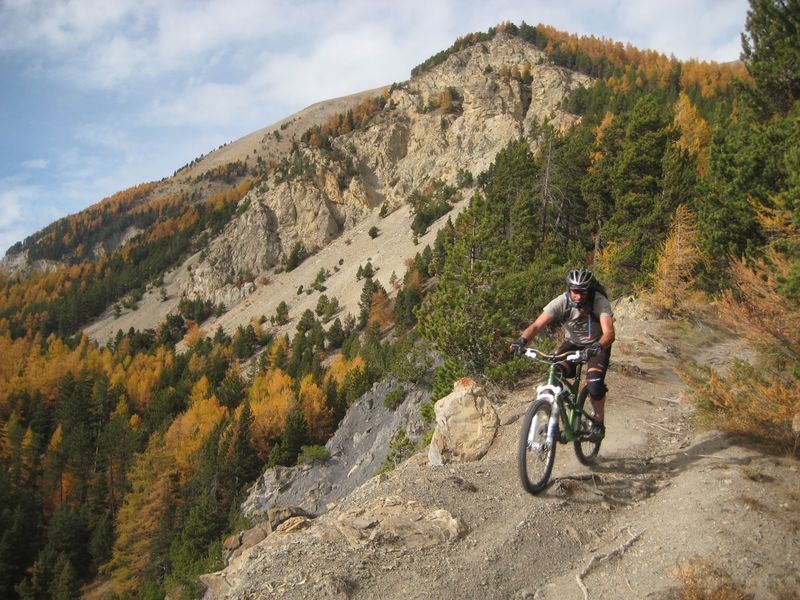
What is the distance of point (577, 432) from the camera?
20.8 ft

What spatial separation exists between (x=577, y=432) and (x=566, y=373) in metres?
0.85

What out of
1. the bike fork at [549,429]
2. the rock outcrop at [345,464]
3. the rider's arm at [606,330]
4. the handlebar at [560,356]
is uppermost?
the rider's arm at [606,330]

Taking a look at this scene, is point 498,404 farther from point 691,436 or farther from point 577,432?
point 577,432

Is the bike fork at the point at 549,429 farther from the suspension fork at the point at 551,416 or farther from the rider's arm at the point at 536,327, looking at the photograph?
the rider's arm at the point at 536,327

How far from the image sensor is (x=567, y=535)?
5578 mm

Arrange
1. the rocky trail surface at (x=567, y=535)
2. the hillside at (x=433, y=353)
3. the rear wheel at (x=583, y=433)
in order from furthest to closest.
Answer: the rear wheel at (x=583, y=433), the hillside at (x=433, y=353), the rocky trail surface at (x=567, y=535)

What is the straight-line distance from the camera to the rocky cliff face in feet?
314

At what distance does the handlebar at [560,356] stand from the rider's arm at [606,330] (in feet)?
0.91

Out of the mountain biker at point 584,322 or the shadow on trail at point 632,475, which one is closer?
the mountain biker at point 584,322

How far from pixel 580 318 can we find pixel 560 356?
0.61m

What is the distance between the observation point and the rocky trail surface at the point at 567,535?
15.6 feet

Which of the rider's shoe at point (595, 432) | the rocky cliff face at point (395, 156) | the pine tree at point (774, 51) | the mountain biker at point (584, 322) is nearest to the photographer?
the mountain biker at point (584, 322)

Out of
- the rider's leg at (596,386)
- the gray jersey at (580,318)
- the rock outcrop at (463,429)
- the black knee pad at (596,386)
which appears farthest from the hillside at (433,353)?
the gray jersey at (580,318)

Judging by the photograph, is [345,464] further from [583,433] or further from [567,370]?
[567,370]
